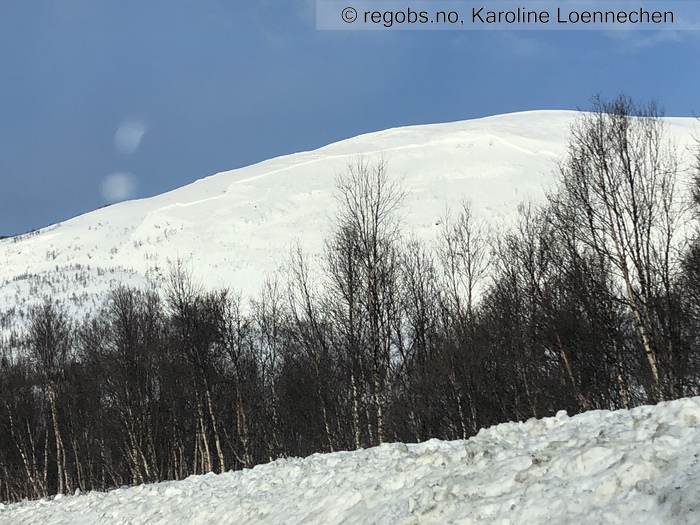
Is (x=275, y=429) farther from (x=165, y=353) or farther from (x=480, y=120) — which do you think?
(x=480, y=120)

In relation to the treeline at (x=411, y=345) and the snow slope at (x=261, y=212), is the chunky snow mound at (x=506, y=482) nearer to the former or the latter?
the treeline at (x=411, y=345)

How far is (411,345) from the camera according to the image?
32.2 metres

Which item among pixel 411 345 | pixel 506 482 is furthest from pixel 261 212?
pixel 506 482

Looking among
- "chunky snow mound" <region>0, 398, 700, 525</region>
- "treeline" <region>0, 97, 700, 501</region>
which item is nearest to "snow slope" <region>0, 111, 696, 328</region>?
"treeline" <region>0, 97, 700, 501</region>

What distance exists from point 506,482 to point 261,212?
10232cm

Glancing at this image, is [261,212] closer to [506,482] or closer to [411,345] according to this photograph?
[411,345]

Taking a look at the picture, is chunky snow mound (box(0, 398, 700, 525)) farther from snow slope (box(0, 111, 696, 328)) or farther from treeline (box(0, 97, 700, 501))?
snow slope (box(0, 111, 696, 328))

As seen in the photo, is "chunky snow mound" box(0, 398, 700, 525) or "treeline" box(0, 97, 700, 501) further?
"treeline" box(0, 97, 700, 501)

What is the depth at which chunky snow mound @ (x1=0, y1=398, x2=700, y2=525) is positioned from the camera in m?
5.10

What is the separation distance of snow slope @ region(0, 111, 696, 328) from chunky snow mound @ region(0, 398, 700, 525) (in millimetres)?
69422

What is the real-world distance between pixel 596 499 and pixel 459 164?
108802 millimetres

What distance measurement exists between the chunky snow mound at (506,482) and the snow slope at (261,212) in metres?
69.4

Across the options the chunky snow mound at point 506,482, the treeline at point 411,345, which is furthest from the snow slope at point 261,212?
the chunky snow mound at point 506,482

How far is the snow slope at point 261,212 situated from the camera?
9044 cm
